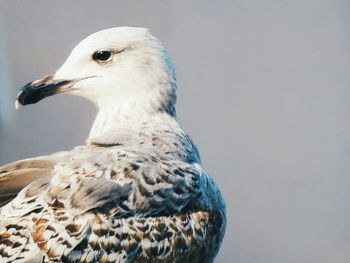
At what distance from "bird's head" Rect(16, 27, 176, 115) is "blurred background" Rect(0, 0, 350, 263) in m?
0.65

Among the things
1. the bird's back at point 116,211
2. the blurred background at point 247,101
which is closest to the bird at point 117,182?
the bird's back at point 116,211

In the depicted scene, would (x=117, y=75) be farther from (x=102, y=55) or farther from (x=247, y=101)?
(x=247, y=101)

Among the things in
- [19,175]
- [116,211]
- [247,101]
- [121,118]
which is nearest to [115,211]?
[116,211]

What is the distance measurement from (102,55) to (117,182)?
0.29 m

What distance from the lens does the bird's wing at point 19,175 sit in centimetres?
95

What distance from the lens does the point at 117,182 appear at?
3.09ft

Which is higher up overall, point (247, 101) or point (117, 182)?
point (117, 182)

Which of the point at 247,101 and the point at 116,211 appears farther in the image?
the point at 247,101

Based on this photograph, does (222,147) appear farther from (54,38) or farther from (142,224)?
(142,224)

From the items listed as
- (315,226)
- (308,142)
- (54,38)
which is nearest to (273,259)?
(315,226)

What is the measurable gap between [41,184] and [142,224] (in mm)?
152

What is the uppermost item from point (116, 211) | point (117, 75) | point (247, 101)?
point (117, 75)

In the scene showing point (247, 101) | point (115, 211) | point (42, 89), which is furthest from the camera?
point (247, 101)

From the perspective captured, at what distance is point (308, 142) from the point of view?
1979 millimetres
